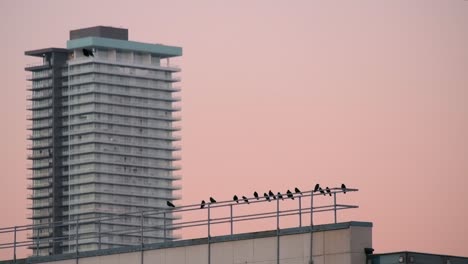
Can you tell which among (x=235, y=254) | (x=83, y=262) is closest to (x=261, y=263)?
(x=235, y=254)

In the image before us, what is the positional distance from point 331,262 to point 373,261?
73.5 inches

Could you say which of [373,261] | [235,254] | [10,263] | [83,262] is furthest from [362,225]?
[10,263]

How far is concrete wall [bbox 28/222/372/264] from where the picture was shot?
208ft

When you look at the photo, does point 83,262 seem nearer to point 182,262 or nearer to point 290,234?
point 182,262

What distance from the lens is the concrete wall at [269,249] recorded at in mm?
63500

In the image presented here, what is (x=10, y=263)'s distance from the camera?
254 ft

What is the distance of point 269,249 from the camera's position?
6644cm

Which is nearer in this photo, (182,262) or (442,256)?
(442,256)

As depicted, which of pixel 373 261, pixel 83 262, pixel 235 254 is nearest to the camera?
pixel 373 261

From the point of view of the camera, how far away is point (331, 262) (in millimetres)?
64125

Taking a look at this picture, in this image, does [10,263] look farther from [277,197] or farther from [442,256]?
[442,256]

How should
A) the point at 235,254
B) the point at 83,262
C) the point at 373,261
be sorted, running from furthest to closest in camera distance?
1. the point at 83,262
2. the point at 235,254
3. the point at 373,261

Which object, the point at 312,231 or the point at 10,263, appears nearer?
the point at 312,231

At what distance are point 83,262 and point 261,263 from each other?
428 inches
